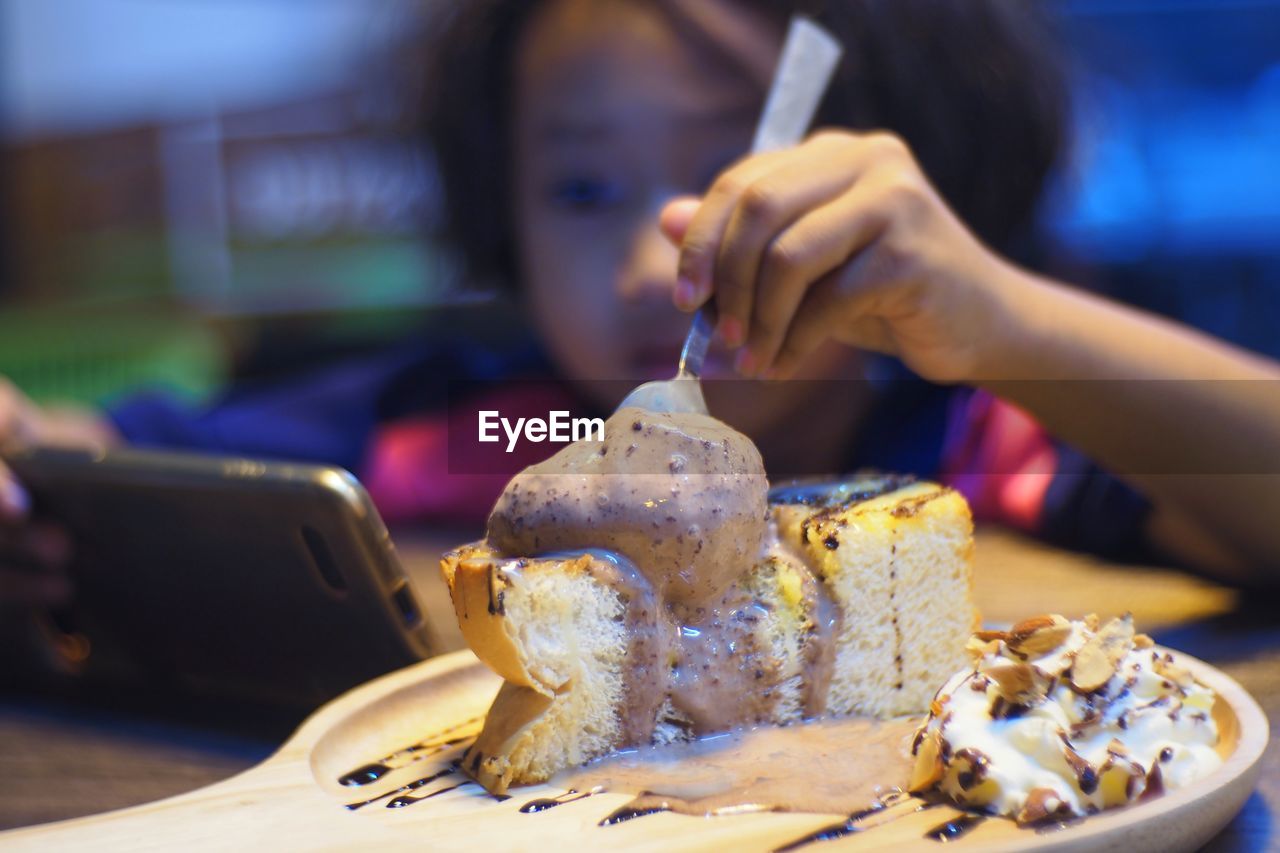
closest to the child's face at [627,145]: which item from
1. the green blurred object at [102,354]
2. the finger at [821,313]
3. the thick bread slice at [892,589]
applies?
the finger at [821,313]

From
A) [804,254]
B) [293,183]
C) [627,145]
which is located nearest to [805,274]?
[804,254]

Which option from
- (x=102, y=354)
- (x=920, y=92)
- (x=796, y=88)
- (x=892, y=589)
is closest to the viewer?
(x=892, y=589)

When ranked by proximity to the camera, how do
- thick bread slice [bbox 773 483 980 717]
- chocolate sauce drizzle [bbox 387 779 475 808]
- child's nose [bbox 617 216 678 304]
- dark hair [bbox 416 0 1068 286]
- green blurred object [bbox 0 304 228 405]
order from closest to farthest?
1. chocolate sauce drizzle [bbox 387 779 475 808]
2. thick bread slice [bbox 773 483 980 717]
3. child's nose [bbox 617 216 678 304]
4. dark hair [bbox 416 0 1068 286]
5. green blurred object [bbox 0 304 228 405]

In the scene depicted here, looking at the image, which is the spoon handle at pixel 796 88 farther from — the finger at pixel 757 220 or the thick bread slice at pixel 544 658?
the thick bread slice at pixel 544 658

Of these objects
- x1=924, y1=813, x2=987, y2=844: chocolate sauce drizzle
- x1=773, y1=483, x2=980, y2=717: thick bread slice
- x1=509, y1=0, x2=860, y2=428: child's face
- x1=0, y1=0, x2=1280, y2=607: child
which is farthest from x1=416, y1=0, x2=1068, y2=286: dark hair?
x1=924, y1=813, x2=987, y2=844: chocolate sauce drizzle

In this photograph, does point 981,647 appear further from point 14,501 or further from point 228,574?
point 14,501

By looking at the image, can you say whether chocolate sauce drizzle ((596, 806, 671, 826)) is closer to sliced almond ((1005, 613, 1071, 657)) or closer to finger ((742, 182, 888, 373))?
sliced almond ((1005, 613, 1071, 657))
